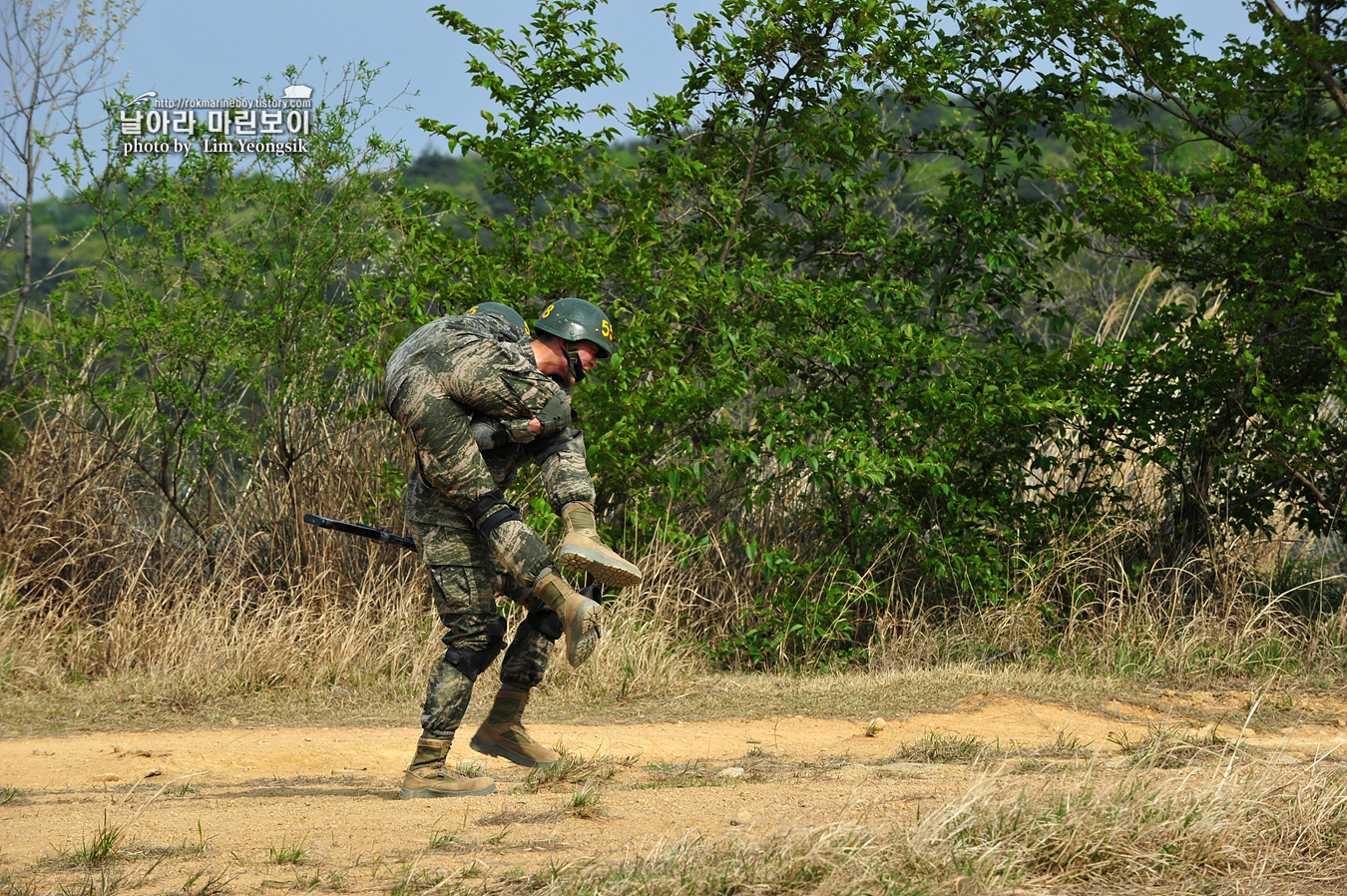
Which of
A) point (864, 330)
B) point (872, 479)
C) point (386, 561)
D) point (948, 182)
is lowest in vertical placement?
→ point (386, 561)

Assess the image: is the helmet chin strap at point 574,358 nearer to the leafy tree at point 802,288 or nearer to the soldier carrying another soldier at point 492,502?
the soldier carrying another soldier at point 492,502

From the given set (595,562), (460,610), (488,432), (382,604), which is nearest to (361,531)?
(460,610)

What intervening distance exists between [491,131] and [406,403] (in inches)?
163

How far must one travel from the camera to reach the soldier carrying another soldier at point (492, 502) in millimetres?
4340

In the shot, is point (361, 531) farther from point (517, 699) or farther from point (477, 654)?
point (517, 699)

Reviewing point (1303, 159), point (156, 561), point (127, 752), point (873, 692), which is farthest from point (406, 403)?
point (1303, 159)

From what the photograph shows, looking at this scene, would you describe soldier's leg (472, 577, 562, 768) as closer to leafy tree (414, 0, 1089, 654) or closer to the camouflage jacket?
the camouflage jacket

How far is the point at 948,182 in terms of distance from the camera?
8.66 m

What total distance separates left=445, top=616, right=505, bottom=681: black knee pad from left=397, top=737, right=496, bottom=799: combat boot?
28 cm

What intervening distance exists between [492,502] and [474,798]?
1095 millimetres

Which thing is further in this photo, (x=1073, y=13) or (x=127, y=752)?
(x=1073, y=13)

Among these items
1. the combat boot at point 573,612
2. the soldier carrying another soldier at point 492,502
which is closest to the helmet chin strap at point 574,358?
the soldier carrying another soldier at point 492,502

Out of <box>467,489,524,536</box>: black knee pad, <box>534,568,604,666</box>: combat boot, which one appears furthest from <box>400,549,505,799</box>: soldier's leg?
<box>534,568,604,666</box>: combat boot

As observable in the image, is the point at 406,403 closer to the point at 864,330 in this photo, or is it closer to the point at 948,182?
the point at 864,330
